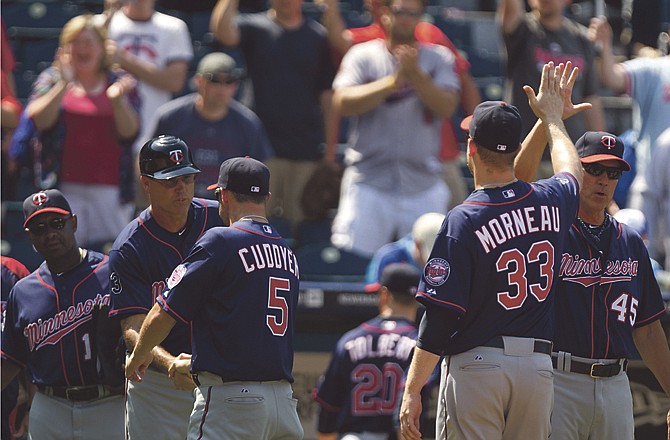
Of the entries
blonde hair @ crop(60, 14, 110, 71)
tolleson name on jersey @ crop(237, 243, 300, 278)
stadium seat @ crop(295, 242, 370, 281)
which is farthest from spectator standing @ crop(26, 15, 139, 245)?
tolleson name on jersey @ crop(237, 243, 300, 278)

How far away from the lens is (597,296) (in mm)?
5195

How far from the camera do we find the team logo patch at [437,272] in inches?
183

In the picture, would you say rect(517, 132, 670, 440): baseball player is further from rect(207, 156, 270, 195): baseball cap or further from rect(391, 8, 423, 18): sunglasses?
rect(391, 8, 423, 18): sunglasses

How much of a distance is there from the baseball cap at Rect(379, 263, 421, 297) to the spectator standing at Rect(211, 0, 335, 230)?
2141 mm

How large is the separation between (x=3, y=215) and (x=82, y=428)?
10.4 ft

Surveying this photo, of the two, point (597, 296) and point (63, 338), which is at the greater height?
point (597, 296)

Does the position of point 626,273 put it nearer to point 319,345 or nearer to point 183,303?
point 183,303

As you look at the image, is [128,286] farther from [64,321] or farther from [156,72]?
[156,72]

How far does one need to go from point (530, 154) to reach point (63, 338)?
7.26ft

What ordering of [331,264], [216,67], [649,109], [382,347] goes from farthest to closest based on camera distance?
1. [649,109]
2. [216,67]
3. [331,264]
4. [382,347]

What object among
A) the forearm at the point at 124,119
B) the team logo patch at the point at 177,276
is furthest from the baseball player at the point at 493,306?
the forearm at the point at 124,119

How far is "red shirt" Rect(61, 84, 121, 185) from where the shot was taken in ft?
26.4

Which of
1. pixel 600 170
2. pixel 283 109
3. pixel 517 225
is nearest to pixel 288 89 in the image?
pixel 283 109

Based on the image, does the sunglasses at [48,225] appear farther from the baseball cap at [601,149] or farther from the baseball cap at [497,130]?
the baseball cap at [601,149]
